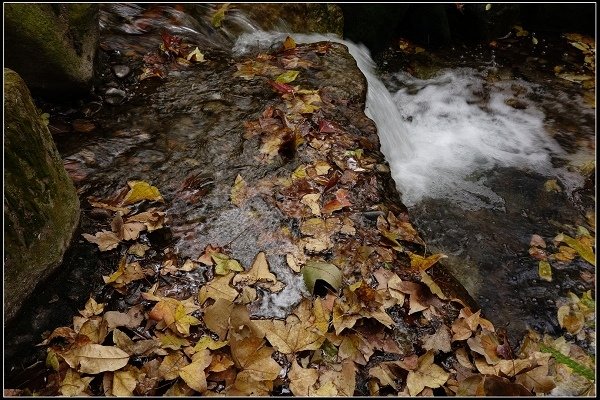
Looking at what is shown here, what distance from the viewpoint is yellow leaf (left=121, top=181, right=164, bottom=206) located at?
9.41 feet

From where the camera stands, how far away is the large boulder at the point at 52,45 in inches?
119

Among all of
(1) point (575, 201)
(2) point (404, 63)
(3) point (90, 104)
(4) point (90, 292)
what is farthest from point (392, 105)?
(4) point (90, 292)

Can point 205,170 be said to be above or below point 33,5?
below

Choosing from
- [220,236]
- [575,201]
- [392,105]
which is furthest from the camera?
[392,105]

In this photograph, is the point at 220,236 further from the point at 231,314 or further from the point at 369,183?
the point at 369,183

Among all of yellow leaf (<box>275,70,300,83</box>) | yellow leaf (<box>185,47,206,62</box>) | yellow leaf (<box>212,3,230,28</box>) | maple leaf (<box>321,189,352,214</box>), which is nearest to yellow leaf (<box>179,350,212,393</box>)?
maple leaf (<box>321,189,352,214</box>)

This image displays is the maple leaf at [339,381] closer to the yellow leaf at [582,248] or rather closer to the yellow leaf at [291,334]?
the yellow leaf at [291,334]

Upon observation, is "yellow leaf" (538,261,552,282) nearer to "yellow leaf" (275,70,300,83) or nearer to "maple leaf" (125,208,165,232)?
"yellow leaf" (275,70,300,83)

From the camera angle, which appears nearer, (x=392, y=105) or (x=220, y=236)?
(x=220, y=236)

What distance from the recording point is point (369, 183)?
3188mm

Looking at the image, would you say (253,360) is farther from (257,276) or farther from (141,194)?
(141,194)

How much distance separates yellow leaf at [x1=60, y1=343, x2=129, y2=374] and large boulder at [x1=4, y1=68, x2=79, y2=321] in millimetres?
340

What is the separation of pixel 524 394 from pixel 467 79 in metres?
4.99

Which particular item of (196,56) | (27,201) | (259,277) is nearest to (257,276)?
(259,277)
